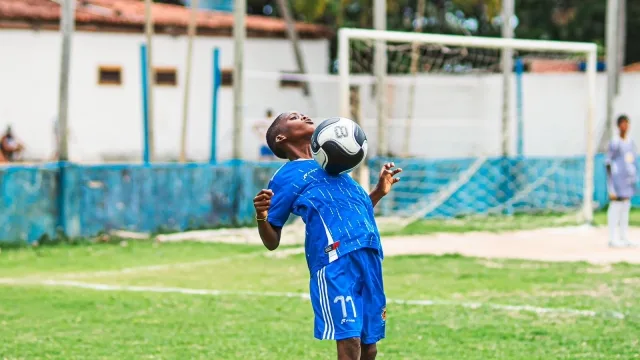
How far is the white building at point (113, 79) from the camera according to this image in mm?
31188

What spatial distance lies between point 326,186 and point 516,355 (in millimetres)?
2809

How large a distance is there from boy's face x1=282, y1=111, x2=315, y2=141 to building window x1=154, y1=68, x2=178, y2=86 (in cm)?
2651

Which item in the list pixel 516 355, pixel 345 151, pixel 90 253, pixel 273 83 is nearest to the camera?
pixel 345 151

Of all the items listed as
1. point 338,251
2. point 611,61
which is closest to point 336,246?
point 338,251

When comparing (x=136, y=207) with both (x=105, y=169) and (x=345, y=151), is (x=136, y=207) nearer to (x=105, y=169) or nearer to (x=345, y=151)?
(x=105, y=169)

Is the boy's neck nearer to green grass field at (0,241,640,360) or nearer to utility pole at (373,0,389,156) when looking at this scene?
green grass field at (0,241,640,360)

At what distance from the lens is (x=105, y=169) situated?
17.6 metres

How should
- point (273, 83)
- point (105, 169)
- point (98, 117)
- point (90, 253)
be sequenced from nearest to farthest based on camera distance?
point (90, 253)
point (105, 169)
point (98, 117)
point (273, 83)

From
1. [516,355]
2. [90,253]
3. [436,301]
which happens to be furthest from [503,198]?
[516,355]

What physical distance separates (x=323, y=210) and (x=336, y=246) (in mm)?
213

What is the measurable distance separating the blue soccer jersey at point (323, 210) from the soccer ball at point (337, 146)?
4.2 inches

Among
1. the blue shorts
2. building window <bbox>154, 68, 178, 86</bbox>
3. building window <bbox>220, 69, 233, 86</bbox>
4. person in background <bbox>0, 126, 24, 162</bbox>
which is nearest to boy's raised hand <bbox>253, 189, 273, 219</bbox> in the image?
the blue shorts

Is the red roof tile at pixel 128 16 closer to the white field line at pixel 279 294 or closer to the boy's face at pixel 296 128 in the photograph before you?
the white field line at pixel 279 294

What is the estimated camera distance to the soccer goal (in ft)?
67.8
